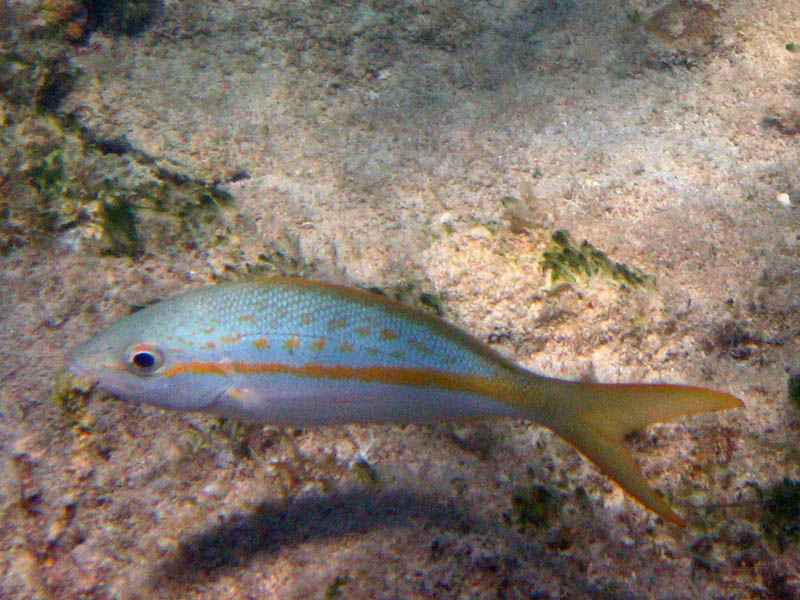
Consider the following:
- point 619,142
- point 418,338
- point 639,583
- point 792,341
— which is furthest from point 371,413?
point 619,142

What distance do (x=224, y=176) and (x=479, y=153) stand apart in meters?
1.74

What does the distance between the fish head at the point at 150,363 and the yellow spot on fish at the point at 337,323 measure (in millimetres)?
359

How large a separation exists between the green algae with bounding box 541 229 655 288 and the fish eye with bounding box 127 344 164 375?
75.7 inches

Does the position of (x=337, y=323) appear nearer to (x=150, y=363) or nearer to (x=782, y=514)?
(x=150, y=363)

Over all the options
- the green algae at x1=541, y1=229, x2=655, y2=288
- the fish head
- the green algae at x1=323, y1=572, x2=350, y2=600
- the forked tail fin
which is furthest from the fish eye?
the green algae at x1=541, y1=229, x2=655, y2=288

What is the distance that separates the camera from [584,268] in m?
2.71

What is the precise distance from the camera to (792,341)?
235 centimetres

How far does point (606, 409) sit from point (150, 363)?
4.56 feet

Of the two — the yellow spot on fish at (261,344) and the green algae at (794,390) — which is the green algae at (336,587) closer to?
the yellow spot on fish at (261,344)

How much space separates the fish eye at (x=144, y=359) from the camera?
4.92 ft

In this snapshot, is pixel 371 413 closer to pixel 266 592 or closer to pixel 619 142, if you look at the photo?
pixel 266 592

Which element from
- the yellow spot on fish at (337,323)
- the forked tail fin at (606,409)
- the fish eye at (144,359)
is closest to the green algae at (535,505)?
the forked tail fin at (606,409)

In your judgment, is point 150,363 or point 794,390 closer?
point 150,363

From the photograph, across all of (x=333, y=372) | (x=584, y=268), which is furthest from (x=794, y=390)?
(x=333, y=372)
